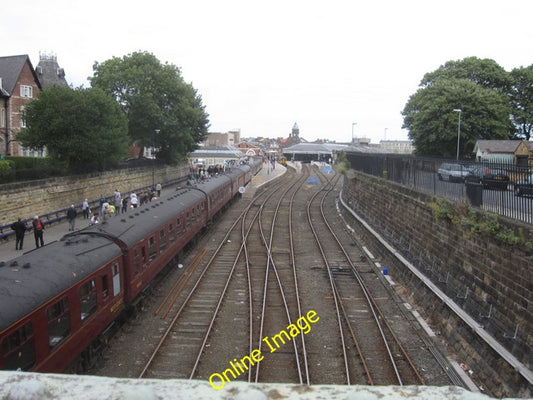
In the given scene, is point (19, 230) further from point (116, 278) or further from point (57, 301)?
point (57, 301)

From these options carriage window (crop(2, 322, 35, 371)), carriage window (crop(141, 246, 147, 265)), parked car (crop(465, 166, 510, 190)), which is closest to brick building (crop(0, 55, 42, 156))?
carriage window (crop(141, 246, 147, 265))

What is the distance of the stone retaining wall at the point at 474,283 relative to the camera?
9188 mm

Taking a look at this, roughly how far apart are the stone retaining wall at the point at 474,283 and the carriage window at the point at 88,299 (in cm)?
839

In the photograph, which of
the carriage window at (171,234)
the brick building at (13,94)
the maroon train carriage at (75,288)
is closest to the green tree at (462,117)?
the carriage window at (171,234)

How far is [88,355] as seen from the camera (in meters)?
9.95

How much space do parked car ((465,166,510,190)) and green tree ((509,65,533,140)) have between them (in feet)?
125

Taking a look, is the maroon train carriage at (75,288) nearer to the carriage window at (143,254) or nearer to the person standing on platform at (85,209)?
the carriage window at (143,254)

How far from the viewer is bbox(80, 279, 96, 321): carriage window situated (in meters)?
9.31

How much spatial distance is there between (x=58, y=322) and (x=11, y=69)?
3895 cm

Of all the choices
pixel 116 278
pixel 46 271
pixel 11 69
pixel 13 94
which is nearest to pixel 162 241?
pixel 116 278

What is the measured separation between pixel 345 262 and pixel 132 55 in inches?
1353

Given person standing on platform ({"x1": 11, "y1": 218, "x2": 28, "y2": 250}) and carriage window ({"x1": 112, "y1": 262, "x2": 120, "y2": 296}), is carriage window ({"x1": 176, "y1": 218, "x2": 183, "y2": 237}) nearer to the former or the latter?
person standing on platform ({"x1": 11, "y1": 218, "x2": 28, "y2": 250})

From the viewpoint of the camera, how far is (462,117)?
4131 centimetres

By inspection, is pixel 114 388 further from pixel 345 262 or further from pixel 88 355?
pixel 345 262
